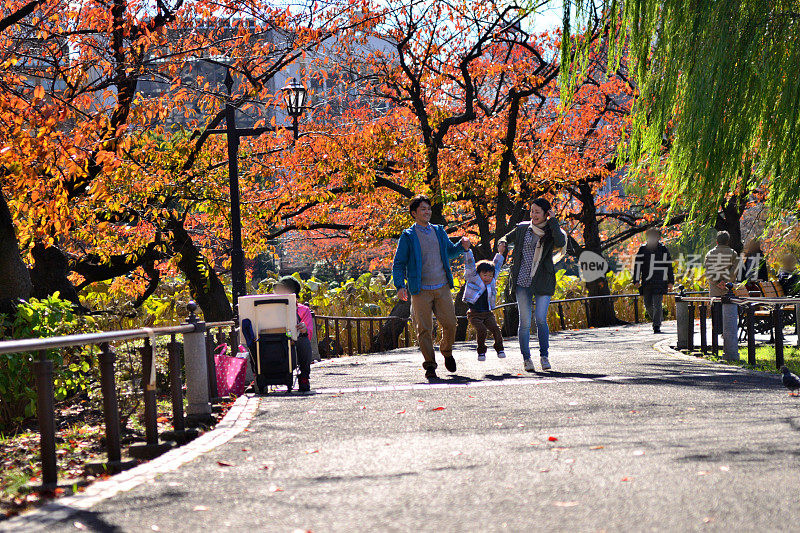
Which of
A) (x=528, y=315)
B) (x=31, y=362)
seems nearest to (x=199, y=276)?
(x=31, y=362)

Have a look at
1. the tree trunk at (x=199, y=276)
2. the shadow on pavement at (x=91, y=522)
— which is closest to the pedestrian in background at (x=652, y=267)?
the tree trunk at (x=199, y=276)

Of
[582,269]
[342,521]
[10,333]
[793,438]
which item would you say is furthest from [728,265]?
[582,269]

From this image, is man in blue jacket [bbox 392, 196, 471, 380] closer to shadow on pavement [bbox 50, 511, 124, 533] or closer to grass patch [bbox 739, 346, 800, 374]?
grass patch [bbox 739, 346, 800, 374]

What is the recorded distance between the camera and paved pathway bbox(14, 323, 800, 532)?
12.5 ft

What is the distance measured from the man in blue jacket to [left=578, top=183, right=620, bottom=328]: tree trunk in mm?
17518

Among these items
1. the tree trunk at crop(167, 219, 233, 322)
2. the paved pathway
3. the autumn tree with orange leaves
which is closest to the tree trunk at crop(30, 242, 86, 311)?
the autumn tree with orange leaves

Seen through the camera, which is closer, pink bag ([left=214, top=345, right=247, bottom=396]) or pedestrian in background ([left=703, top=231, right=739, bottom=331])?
pink bag ([left=214, top=345, right=247, bottom=396])

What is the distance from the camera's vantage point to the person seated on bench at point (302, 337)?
32.4 ft

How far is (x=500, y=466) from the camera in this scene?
16.0ft

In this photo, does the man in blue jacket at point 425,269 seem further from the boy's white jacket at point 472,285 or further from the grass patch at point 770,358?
the grass patch at point 770,358

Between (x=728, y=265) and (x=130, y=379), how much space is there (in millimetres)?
9304

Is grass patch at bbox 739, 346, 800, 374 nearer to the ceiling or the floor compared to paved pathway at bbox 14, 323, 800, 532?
nearer to the floor

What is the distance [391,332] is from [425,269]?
14959mm

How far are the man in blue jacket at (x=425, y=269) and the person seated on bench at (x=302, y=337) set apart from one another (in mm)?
1215
